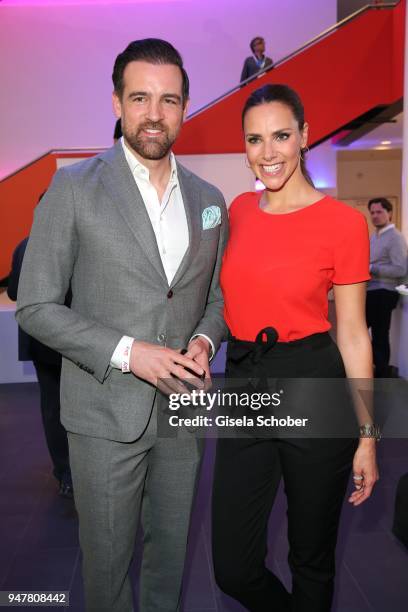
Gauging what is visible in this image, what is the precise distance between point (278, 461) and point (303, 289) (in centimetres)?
50

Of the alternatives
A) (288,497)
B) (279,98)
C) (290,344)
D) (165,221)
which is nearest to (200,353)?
(290,344)

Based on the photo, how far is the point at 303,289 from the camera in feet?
5.16

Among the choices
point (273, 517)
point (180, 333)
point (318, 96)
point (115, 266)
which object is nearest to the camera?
point (115, 266)

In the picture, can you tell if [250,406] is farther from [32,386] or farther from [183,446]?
[32,386]

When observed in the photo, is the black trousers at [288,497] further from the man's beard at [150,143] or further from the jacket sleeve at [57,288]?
the man's beard at [150,143]

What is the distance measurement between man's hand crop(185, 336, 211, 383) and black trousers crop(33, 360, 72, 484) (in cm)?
190

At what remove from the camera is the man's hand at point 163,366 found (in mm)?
1400

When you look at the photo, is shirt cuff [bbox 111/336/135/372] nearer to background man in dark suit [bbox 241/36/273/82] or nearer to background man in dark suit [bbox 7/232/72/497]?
background man in dark suit [bbox 7/232/72/497]

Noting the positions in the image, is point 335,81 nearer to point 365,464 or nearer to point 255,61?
point 255,61

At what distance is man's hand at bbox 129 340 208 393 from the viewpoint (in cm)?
140

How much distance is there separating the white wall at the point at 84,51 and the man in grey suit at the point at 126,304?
912cm

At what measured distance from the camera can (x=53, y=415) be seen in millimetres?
3342

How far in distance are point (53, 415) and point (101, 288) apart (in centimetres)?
205

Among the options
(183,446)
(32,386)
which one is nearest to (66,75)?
(32,386)
